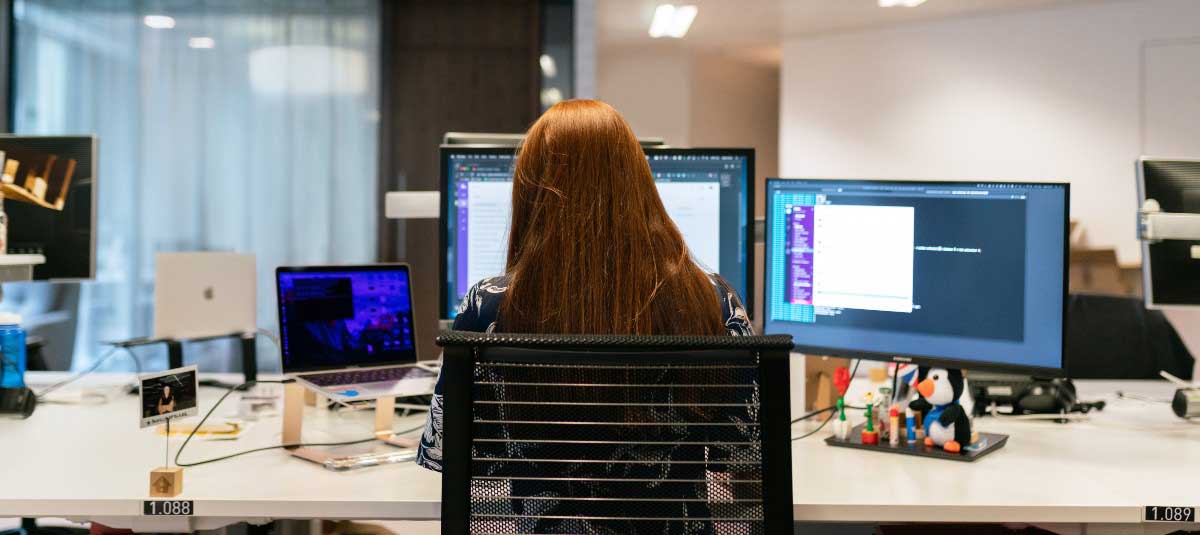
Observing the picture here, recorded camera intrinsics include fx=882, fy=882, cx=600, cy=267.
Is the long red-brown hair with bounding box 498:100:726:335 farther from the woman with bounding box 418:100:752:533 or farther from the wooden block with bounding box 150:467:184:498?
the wooden block with bounding box 150:467:184:498

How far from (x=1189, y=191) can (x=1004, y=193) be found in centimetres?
69

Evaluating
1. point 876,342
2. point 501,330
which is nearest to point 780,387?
point 501,330

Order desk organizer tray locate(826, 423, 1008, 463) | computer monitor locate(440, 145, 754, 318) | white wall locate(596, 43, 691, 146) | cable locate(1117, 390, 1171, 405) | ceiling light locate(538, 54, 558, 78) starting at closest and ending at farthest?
desk organizer tray locate(826, 423, 1008, 463) → computer monitor locate(440, 145, 754, 318) → cable locate(1117, 390, 1171, 405) → ceiling light locate(538, 54, 558, 78) → white wall locate(596, 43, 691, 146)

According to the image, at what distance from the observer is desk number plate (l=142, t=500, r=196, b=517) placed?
1.27 metres

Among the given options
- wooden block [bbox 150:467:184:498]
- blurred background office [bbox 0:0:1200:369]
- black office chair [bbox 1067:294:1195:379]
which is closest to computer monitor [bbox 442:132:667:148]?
wooden block [bbox 150:467:184:498]

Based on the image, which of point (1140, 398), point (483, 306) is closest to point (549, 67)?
point (1140, 398)

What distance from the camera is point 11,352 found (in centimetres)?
196

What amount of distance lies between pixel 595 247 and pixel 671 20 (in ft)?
16.4

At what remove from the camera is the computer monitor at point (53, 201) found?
2.16 metres

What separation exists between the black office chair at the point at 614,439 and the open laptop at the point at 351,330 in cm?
65

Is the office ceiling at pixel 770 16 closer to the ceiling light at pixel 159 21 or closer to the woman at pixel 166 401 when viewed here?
the ceiling light at pixel 159 21

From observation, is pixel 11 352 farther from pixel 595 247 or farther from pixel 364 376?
pixel 595 247

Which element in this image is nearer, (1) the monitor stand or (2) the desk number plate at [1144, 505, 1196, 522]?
(2) the desk number plate at [1144, 505, 1196, 522]

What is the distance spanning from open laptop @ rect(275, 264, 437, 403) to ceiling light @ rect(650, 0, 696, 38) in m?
4.12
